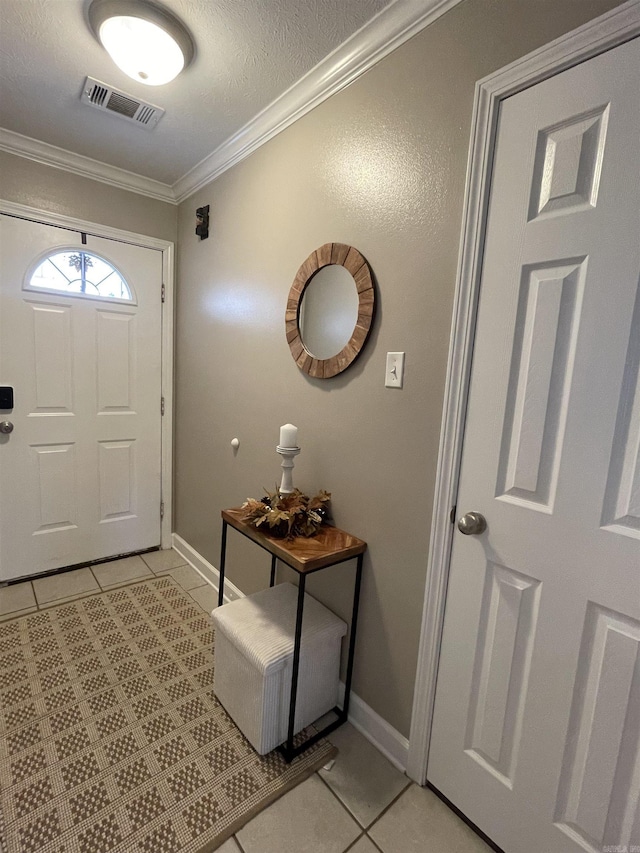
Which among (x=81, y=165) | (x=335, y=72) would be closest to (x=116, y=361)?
(x=81, y=165)

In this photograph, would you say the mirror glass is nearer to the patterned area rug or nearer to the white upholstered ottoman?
the white upholstered ottoman

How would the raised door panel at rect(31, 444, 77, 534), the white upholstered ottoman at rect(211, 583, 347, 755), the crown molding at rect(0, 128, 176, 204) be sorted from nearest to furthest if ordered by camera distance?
the white upholstered ottoman at rect(211, 583, 347, 755) < the crown molding at rect(0, 128, 176, 204) < the raised door panel at rect(31, 444, 77, 534)

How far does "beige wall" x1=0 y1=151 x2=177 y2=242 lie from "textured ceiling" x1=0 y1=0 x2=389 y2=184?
175 mm

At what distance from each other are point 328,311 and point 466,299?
61cm

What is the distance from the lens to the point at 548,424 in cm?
100

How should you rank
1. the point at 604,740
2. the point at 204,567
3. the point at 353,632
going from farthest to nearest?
1. the point at 204,567
2. the point at 353,632
3. the point at 604,740

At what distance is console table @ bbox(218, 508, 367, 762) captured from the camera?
4.29ft

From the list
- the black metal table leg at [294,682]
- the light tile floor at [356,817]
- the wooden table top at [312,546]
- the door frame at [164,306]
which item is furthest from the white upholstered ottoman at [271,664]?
the door frame at [164,306]

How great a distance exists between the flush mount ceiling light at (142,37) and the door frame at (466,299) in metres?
1.06

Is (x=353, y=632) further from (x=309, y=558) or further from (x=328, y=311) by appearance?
(x=328, y=311)

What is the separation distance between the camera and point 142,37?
1.36 metres

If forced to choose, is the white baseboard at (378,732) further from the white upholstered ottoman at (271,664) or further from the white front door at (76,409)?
the white front door at (76,409)

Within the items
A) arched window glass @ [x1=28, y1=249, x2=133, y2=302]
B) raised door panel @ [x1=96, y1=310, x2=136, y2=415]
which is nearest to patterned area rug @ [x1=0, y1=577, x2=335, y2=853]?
raised door panel @ [x1=96, y1=310, x2=136, y2=415]

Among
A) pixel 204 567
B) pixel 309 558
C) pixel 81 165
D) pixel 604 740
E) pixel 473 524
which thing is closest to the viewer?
pixel 604 740
